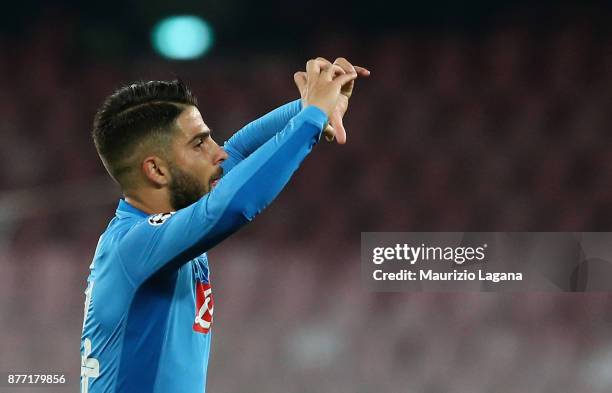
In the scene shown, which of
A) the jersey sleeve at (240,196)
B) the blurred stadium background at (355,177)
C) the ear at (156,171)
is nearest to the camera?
the jersey sleeve at (240,196)

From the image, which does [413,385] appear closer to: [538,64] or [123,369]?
[538,64]

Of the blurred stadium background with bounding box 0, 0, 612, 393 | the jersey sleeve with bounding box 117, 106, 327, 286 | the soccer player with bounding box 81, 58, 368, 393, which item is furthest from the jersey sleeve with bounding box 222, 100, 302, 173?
the blurred stadium background with bounding box 0, 0, 612, 393

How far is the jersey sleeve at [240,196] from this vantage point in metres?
0.56

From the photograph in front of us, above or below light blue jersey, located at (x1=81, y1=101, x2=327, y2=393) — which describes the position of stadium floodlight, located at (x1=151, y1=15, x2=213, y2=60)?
above

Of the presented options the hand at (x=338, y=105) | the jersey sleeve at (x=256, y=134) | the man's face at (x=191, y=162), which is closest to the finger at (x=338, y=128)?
the hand at (x=338, y=105)

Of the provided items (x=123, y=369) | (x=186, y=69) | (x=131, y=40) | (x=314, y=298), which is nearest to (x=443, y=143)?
(x=314, y=298)

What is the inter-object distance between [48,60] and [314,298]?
28.6 inches

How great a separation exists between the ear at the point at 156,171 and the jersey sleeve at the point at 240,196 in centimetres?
11

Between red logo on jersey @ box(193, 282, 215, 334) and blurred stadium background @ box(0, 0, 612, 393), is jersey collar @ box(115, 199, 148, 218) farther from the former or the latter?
blurred stadium background @ box(0, 0, 612, 393)

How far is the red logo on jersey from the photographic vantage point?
708mm

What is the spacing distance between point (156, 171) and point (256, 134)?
0.73 feet

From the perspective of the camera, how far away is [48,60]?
1.60 m

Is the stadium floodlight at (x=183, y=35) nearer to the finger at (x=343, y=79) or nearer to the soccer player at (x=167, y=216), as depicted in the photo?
the soccer player at (x=167, y=216)

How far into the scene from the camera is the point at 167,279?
66 centimetres
